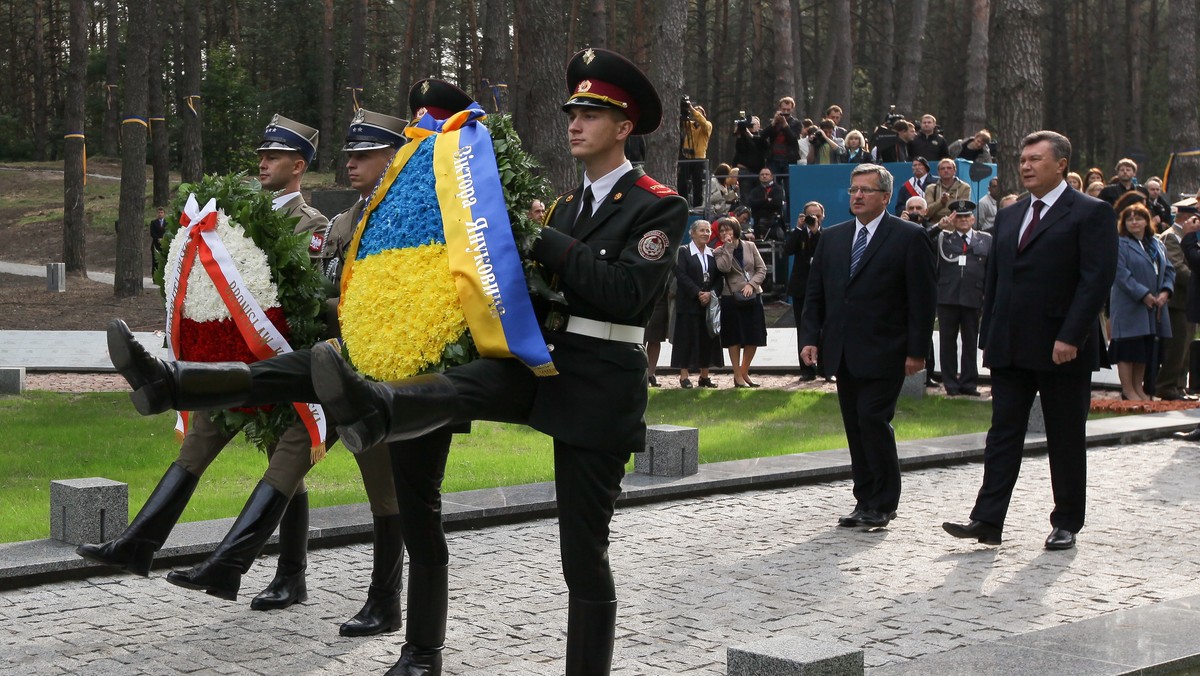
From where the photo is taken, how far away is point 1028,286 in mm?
7988

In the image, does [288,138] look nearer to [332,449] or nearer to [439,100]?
[439,100]

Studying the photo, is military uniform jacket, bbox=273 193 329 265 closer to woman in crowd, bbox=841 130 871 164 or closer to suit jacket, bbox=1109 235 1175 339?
suit jacket, bbox=1109 235 1175 339

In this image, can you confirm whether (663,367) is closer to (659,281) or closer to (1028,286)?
(1028,286)

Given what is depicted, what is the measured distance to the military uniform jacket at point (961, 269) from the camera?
52.0ft

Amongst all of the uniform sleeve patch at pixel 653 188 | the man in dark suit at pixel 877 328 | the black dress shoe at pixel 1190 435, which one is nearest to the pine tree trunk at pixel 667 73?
the black dress shoe at pixel 1190 435

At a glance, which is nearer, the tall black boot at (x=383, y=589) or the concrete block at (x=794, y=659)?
the concrete block at (x=794, y=659)

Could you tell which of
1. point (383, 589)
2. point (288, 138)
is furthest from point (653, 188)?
point (288, 138)

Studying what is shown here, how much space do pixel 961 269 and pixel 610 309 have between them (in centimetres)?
1222

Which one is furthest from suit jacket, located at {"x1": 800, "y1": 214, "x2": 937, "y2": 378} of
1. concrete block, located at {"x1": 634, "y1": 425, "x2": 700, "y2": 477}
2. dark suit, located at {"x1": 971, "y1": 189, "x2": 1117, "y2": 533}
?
concrete block, located at {"x1": 634, "y1": 425, "x2": 700, "y2": 477}

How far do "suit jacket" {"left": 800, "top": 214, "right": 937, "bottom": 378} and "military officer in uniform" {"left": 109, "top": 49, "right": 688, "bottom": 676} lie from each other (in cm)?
413

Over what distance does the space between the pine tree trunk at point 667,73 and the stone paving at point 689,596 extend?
45.1ft

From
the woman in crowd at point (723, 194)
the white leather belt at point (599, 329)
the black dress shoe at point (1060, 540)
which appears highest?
the woman in crowd at point (723, 194)

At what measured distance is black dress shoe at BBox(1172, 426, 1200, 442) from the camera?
12820 mm

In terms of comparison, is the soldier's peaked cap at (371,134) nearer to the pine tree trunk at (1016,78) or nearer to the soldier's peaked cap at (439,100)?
the soldier's peaked cap at (439,100)
